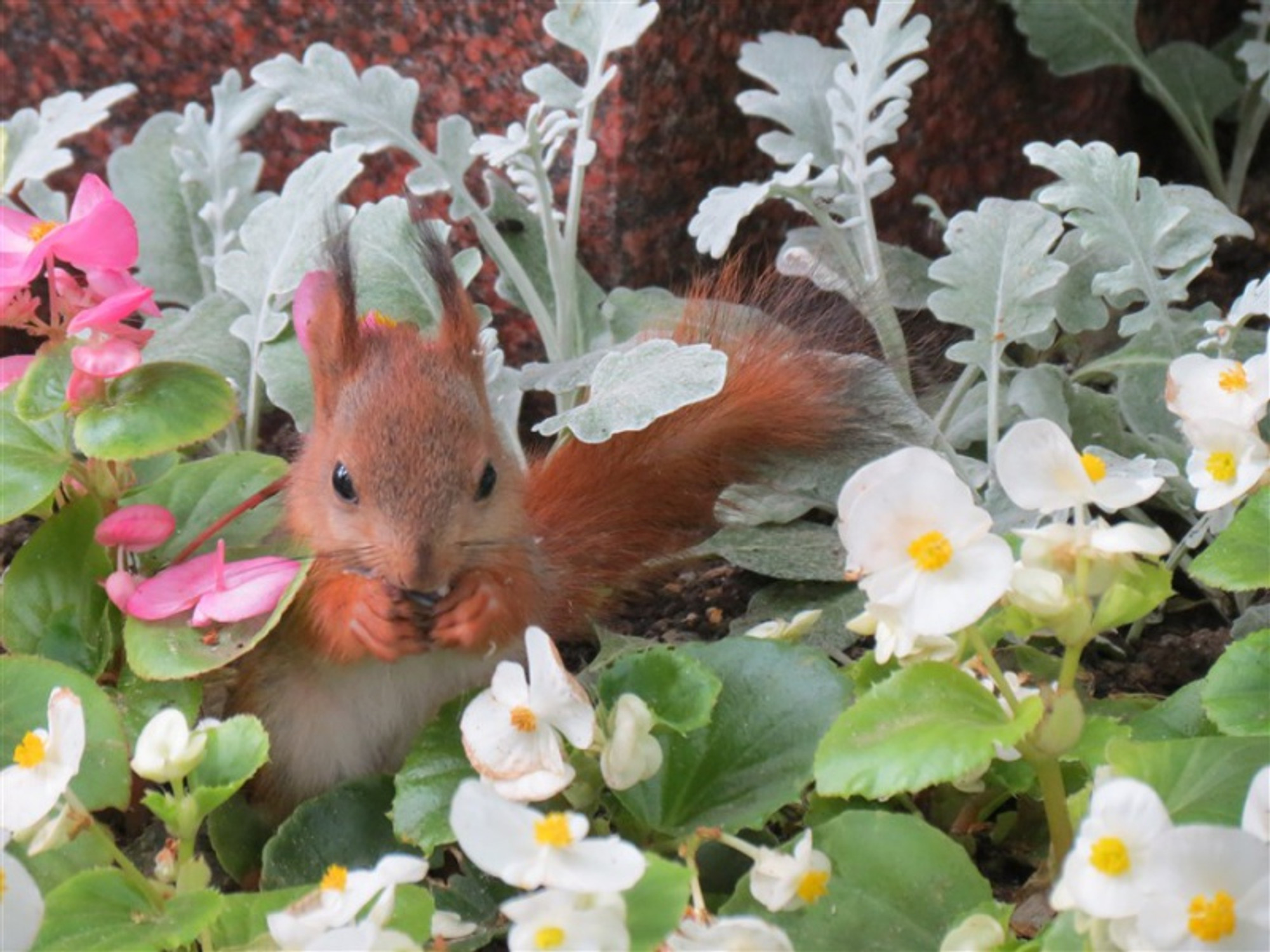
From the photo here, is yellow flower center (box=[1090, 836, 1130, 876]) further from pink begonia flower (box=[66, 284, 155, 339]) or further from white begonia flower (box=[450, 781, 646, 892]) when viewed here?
pink begonia flower (box=[66, 284, 155, 339])

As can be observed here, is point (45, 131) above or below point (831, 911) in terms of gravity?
above

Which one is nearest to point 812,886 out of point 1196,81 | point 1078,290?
point 1078,290

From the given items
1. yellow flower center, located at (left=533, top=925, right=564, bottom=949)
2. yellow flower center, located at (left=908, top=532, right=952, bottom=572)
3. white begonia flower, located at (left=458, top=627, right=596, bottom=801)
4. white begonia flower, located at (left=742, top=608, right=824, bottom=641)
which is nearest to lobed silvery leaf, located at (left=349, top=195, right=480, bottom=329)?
white begonia flower, located at (left=742, top=608, right=824, bottom=641)

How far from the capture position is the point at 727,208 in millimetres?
1501

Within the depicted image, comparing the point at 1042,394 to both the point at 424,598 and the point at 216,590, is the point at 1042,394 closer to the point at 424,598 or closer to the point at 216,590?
the point at 424,598

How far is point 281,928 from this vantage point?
0.92 metres

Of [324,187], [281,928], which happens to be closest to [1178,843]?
[281,928]

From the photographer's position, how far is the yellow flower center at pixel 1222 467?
1115 mm

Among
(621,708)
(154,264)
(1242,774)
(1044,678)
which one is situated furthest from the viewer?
(154,264)

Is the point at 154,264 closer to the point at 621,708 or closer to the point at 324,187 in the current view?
the point at 324,187

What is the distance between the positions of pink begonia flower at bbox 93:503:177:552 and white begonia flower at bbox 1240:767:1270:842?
76 centimetres

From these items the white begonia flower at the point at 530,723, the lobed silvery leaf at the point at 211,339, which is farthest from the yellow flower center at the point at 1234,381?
the lobed silvery leaf at the point at 211,339

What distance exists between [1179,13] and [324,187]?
1322 mm

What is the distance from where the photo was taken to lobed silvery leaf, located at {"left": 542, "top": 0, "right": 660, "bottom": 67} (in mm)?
1568
